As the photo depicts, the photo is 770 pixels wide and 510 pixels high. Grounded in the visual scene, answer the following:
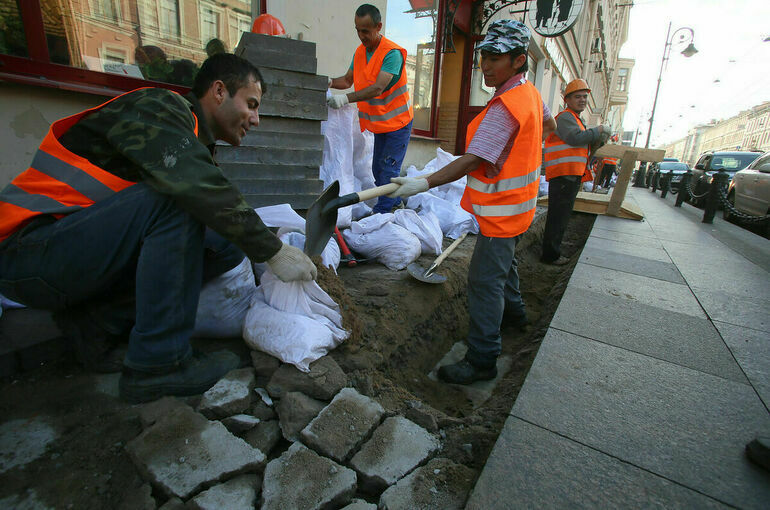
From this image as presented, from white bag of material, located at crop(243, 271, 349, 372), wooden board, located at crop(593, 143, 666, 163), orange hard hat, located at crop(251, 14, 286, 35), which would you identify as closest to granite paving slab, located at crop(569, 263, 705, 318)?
white bag of material, located at crop(243, 271, 349, 372)

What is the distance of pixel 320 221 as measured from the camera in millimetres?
2135

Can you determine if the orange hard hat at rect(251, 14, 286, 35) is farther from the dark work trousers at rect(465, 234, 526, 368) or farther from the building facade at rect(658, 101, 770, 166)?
the building facade at rect(658, 101, 770, 166)

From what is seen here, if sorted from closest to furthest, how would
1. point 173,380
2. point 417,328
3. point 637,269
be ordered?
point 173,380 < point 417,328 < point 637,269

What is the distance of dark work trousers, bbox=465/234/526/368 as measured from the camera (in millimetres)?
2131

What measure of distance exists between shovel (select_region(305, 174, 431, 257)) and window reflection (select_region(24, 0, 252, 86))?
2189 mm

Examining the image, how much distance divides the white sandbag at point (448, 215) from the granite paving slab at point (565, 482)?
2.76 m

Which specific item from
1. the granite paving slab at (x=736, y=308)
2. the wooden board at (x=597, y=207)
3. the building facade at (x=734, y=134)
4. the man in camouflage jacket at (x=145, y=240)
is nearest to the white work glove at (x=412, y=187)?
the man in camouflage jacket at (x=145, y=240)

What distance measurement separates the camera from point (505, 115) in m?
1.92

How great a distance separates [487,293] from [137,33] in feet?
10.9

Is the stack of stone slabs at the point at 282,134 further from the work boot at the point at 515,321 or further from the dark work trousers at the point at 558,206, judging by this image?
the dark work trousers at the point at 558,206

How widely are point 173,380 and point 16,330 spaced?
0.84 meters

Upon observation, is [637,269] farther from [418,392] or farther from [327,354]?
[327,354]

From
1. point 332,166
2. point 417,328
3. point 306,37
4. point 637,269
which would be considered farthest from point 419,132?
point 417,328

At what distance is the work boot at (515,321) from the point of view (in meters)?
2.94
